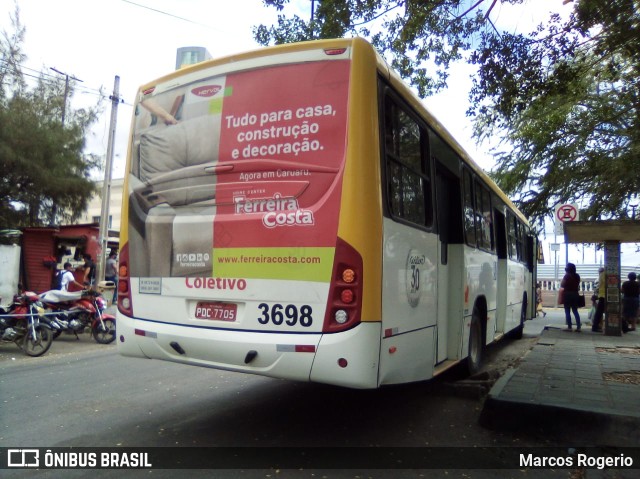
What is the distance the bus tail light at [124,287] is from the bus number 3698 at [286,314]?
4.87ft

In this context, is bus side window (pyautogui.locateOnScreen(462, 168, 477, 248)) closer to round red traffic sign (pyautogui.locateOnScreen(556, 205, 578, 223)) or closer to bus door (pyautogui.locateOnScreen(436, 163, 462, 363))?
bus door (pyautogui.locateOnScreen(436, 163, 462, 363))

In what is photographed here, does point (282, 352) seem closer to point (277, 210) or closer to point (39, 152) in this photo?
point (277, 210)

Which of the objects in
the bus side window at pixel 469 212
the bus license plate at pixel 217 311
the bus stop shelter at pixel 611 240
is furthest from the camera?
the bus stop shelter at pixel 611 240

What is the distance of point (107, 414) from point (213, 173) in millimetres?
2755

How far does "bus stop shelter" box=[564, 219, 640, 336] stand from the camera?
12344 millimetres

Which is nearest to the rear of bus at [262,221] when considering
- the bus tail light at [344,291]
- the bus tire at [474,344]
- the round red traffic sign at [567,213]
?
the bus tail light at [344,291]

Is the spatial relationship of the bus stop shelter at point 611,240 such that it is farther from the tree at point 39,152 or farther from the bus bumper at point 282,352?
the tree at point 39,152

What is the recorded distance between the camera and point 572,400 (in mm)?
5293

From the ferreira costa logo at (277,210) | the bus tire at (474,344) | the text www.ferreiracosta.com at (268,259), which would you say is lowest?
the bus tire at (474,344)

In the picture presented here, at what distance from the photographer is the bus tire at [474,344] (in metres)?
6.92

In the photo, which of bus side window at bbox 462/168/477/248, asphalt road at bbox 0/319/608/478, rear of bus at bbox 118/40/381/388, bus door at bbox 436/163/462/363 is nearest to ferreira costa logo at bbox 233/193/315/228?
rear of bus at bbox 118/40/381/388

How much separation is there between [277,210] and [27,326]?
7.14 meters

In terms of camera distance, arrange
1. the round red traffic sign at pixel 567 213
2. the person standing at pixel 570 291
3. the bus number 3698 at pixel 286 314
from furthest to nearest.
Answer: the person standing at pixel 570 291, the round red traffic sign at pixel 567 213, the bus number 3698 at pixel 286 314

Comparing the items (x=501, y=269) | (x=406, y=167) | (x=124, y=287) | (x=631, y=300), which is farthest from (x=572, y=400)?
(x=631, y=300)
